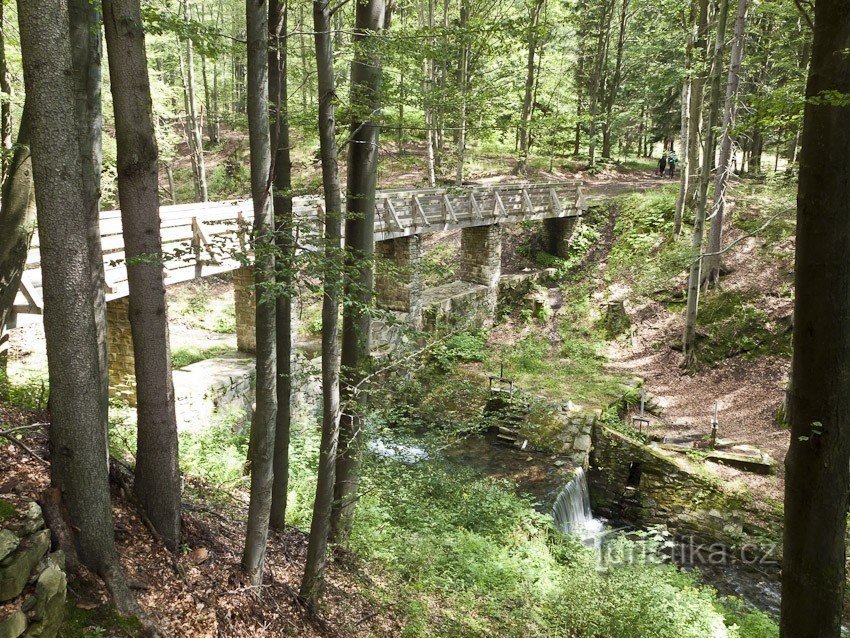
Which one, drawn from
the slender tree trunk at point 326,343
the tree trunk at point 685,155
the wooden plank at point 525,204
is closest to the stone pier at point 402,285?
the wooden plank at point 525,204

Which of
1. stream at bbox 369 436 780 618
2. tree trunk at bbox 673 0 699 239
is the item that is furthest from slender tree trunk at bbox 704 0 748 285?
stream at bbox 369 436 780 618

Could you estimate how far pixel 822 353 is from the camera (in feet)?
11.1

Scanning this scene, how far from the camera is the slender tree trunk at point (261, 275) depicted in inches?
173

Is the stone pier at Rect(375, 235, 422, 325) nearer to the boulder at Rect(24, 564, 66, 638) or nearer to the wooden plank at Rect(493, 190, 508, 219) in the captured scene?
the wooden plank at Rect(493, 190, 508, 219)

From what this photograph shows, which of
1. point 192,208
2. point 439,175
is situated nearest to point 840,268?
point 192,208

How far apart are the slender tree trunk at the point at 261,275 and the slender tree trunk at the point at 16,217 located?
2290 millimetres

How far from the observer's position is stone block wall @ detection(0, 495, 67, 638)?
2.95 m

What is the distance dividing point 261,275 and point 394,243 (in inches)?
410

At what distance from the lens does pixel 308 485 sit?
819 centimetres

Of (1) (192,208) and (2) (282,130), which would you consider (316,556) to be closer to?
(2) (282,130)

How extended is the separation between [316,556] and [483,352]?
11048 mm

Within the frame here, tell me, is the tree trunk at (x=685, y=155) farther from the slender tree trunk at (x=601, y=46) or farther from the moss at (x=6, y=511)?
the moss at (x=6, y=511)

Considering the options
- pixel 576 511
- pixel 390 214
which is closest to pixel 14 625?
pixel 576 511

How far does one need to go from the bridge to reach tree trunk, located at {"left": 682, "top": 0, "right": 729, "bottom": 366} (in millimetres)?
5402
